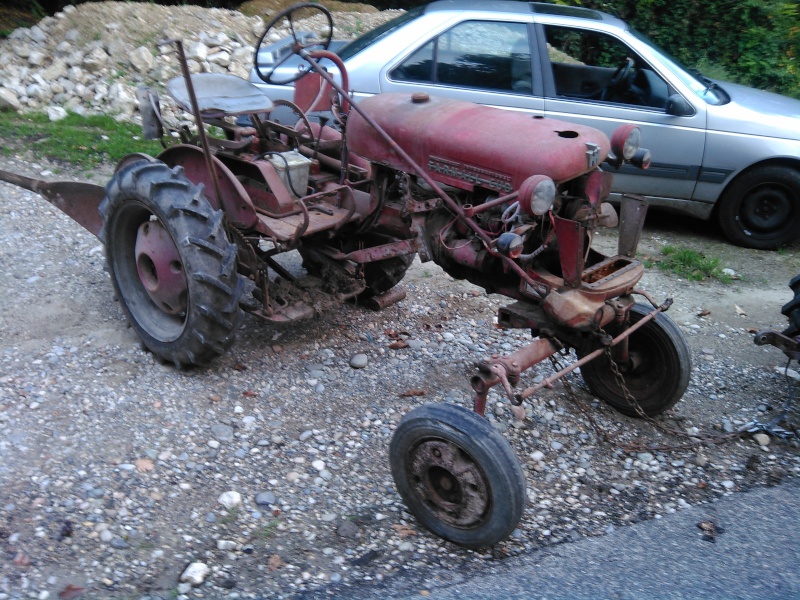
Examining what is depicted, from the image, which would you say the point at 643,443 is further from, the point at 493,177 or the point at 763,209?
the point at 763,209

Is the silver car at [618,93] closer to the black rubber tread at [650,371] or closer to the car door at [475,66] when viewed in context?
the car door at [475,66]

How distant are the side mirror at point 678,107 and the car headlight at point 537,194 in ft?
12.7

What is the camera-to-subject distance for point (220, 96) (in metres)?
4.66

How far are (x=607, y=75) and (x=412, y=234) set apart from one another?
4061 mm

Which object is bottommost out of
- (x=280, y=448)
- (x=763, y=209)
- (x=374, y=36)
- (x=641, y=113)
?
(x=280, y=448)

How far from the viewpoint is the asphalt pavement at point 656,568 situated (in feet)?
9.81

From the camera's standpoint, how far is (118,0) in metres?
10.8

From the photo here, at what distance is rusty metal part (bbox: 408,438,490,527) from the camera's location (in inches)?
121

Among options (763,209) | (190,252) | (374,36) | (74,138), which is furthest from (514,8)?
(74,138)

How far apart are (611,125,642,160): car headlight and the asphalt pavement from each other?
68.3 inches

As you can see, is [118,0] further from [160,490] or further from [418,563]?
[418,563]

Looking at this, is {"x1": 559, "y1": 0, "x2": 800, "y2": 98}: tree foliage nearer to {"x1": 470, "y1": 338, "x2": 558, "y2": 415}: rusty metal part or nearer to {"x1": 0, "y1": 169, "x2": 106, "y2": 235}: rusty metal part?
{"x1": 0, "y1": 169, "x2": 106, "y2": 235}: rusty metal part

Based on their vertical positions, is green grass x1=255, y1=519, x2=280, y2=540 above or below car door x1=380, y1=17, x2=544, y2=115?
below

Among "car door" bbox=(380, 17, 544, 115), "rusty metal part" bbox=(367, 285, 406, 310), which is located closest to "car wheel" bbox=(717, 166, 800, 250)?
"car door" bbox=(380, 17, 544, 115)
